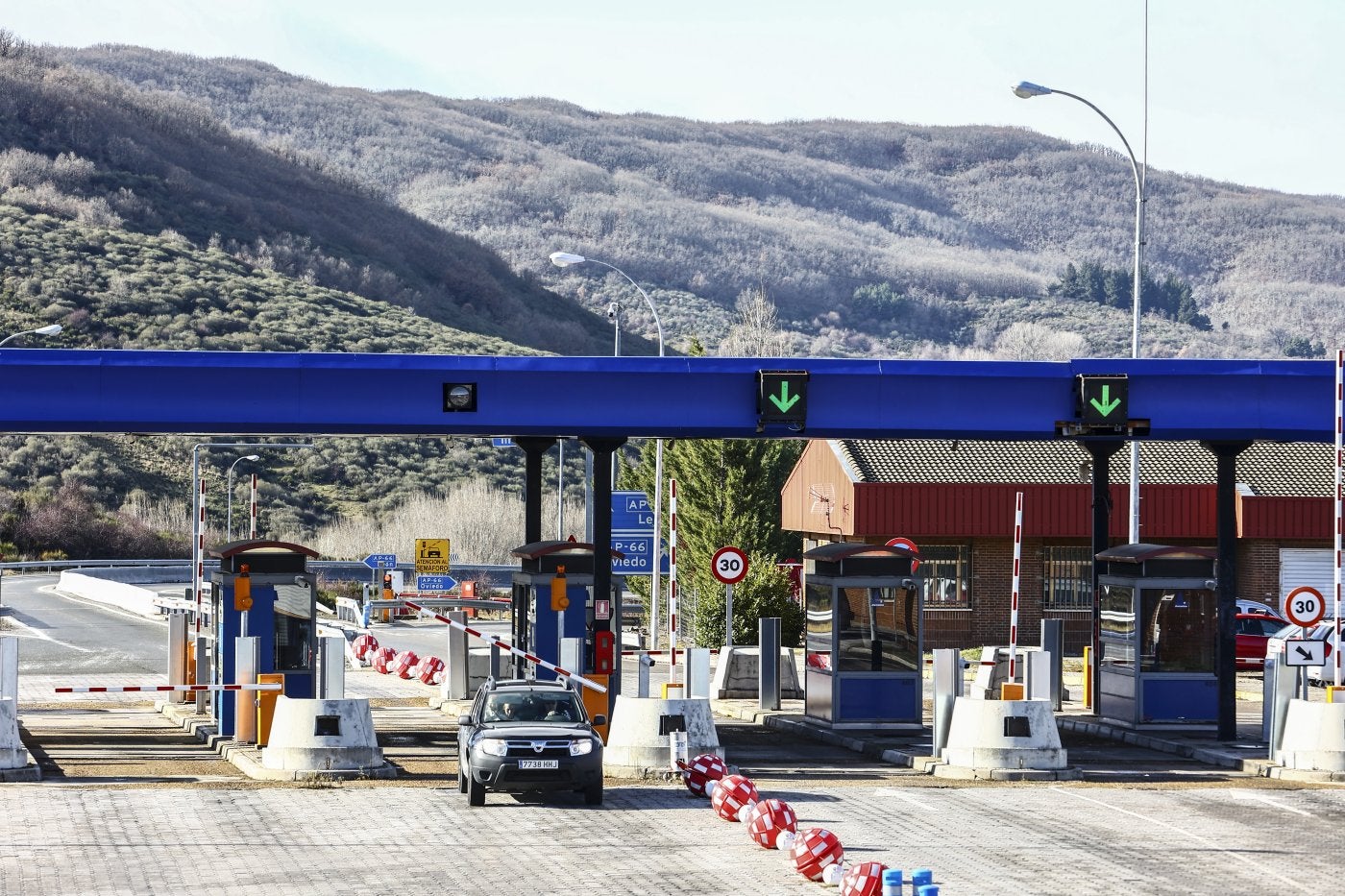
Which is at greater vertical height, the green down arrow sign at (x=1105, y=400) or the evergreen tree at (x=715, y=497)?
the green down arrow sign at (x=1105, y=400)

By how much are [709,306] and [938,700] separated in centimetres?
16349

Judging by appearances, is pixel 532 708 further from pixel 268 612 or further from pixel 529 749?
pixel 268 612

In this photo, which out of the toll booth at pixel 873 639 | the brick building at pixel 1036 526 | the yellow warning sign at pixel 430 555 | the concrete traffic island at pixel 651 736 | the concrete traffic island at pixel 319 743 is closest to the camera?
the concrete traffic island at pixel 319 743

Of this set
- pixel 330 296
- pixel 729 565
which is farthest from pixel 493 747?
pixel 330 296

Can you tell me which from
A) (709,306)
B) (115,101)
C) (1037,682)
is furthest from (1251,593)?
(709,306)

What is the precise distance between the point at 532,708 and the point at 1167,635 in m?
10.5

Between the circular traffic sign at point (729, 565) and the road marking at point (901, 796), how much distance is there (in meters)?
10.5

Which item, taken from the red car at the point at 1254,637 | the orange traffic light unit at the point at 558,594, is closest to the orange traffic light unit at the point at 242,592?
the orange traffic light unit at the point at 558,594

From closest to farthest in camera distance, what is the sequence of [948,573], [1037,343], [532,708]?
[532,708] → [948,573] → [1037,343]

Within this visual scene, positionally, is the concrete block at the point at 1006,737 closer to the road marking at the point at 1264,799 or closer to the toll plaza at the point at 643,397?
the road marking at the point at 1264,799

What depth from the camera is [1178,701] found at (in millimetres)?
25312

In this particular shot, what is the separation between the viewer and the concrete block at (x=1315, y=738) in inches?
802

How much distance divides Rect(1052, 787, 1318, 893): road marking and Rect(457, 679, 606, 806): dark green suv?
488 centimetres

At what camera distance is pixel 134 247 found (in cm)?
10481
